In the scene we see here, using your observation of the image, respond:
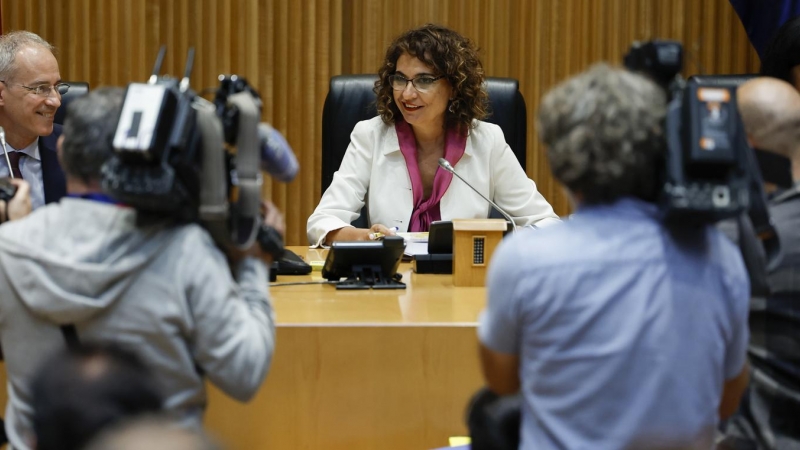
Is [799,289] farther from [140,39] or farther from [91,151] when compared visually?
[140,39]

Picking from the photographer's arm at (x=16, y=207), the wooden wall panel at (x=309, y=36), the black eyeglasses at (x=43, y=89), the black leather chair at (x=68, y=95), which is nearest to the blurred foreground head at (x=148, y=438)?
the photographer's arm at (x=16, y=207)

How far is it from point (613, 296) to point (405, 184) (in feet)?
6.90

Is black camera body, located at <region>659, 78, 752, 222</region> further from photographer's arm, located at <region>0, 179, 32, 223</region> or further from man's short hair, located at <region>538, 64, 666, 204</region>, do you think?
photographer's arm, located at <region>0, 179, 32, 223</region>

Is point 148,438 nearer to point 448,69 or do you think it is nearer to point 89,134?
point 89,134

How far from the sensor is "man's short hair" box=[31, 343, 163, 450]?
1066 mm

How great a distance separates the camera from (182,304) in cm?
140

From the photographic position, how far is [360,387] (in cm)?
209

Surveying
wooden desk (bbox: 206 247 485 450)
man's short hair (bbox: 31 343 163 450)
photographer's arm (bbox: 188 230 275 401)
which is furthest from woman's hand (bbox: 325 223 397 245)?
man's short hair (bbox: 31 343 163 450)

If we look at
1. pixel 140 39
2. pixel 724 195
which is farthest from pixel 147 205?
pixel 140 39

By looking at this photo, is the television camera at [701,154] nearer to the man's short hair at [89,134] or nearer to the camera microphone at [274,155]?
the camera microphone at [274,155]

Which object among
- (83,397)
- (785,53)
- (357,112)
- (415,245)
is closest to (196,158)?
(83,397)

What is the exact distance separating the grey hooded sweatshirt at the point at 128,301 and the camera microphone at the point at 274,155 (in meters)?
0.19

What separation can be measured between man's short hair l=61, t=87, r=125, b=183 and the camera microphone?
23cm

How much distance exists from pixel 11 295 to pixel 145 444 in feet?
2.01
